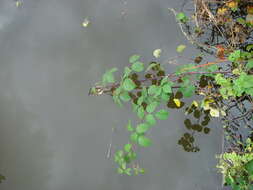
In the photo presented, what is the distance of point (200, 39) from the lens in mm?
1426

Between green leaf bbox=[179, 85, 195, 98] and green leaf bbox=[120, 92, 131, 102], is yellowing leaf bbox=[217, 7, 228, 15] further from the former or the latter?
green leaf bbox=[120, 92, 131, 102]

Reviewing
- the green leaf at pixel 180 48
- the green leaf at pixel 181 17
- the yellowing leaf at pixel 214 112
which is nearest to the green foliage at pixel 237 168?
the yellowing leaf at pixel 214 112

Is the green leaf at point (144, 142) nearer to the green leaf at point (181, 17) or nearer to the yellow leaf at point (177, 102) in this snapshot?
the yellow leaf at point (177, 102)

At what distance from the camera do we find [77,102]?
4.47ft

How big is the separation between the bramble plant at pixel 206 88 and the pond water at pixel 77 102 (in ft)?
0.18

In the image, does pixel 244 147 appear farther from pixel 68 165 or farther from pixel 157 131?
pixel 68 165

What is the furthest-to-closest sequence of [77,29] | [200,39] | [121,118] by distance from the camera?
1. [77,29]
2. [200,39]
3. [121,118]

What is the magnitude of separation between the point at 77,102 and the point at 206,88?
0.63 metres

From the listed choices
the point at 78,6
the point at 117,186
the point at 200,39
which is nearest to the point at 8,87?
the point at 78,6

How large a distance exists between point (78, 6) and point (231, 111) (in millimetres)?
1069

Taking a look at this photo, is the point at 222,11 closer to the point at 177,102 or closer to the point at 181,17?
the point at 181,17

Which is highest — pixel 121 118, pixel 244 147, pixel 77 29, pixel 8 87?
pixel 77 29

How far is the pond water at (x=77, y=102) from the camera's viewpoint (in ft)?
3.92

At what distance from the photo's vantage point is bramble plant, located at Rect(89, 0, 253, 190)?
0.98m
